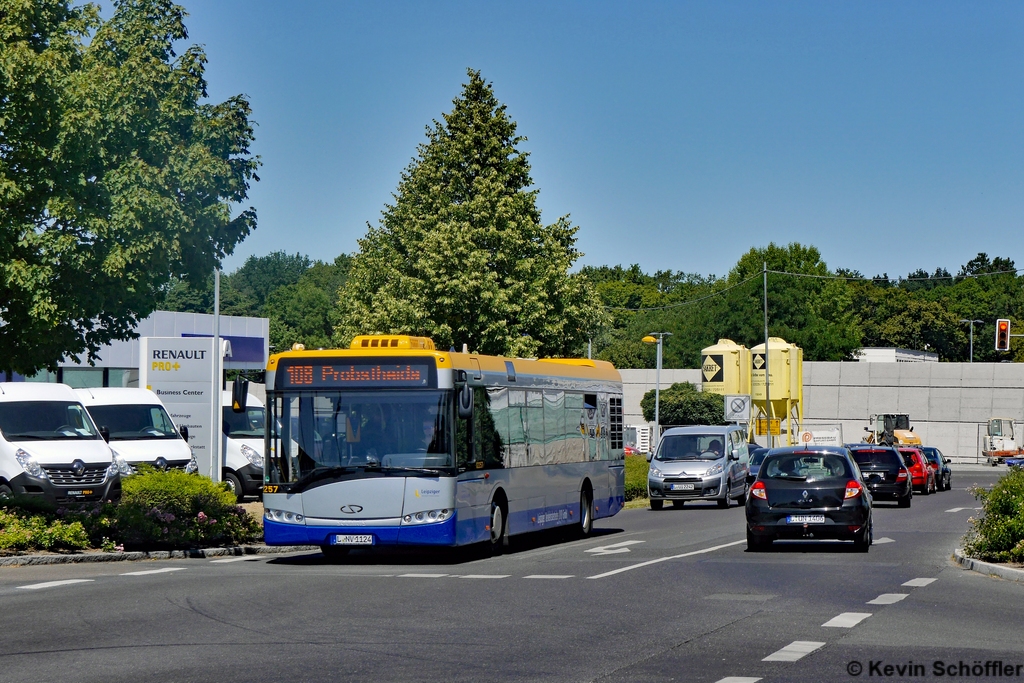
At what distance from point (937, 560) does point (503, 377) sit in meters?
6.56

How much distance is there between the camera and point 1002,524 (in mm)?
17531

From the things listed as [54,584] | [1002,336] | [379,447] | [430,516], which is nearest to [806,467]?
[430,516]

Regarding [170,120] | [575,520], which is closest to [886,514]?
[575,520]

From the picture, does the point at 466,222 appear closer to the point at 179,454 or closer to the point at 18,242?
the point at 179,454

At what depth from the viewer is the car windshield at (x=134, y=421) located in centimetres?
2809

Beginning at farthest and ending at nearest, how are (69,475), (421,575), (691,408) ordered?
(691,408), (69,475), (421,575)

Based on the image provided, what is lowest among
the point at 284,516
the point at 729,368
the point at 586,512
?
the point at 586,512

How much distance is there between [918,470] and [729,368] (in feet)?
132

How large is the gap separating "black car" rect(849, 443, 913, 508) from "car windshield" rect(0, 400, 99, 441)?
802 inches

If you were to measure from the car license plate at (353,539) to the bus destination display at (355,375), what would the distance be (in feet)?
6.32

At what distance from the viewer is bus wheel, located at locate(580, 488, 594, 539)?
23844mm

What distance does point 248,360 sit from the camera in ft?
204

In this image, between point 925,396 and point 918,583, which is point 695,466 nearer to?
point 918,583

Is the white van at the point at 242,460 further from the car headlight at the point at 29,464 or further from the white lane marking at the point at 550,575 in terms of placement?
the white lane marking at the point at 550,575
